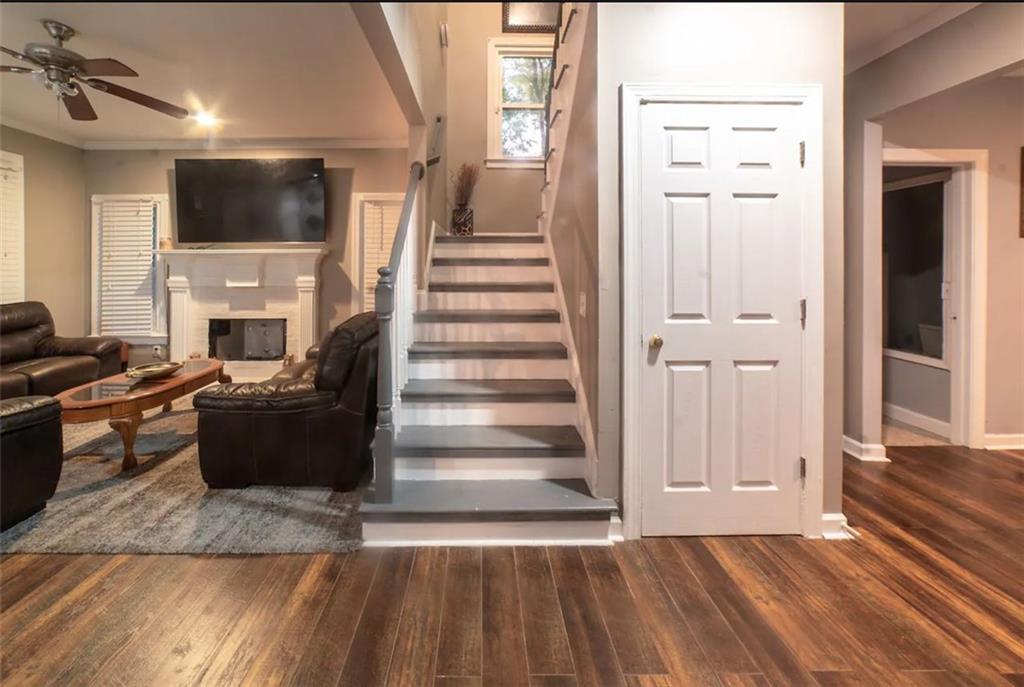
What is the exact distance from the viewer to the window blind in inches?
234

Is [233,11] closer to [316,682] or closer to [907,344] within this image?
[316,682]

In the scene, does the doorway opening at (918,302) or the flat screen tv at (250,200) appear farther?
the flat screen tv at (250,200)

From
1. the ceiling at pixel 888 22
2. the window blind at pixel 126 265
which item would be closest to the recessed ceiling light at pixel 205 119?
the window blind at pixel 126 265

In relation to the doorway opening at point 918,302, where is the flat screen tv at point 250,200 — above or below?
above

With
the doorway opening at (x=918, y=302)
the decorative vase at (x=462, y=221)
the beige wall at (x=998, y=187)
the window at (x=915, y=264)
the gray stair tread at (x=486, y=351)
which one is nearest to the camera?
the gray stair tread at (x=486, y=351)

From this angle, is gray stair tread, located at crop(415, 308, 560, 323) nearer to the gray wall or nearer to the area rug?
the area rug

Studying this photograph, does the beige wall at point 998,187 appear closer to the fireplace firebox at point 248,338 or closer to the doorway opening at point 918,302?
the doorway opening at point 918,302

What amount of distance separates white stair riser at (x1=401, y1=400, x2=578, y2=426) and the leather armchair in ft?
6.07

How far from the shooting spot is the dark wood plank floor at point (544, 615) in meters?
1.62

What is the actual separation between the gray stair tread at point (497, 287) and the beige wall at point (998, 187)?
2.81 m

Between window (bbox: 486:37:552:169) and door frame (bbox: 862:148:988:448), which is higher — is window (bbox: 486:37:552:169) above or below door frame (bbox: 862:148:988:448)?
above

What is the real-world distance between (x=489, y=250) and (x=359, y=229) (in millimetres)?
2190

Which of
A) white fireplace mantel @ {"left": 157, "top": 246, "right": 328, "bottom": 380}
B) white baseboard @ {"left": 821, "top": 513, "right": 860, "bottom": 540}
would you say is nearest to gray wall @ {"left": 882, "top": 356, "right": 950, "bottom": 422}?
white baseboard @ {"left": 821, "top": 513, "right": 860, "bottom": 540}

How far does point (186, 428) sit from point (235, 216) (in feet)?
8.99
